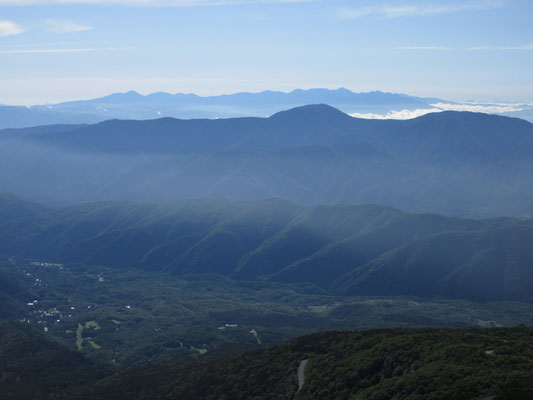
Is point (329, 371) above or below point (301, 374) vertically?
above

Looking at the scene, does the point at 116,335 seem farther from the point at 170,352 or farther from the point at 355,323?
the point at 355,323

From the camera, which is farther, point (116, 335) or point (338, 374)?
point (116, 335)

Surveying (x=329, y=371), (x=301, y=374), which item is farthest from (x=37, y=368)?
(x=329, y=371)

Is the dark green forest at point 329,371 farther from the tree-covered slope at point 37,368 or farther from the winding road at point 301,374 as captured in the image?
the winding road at point 301,374

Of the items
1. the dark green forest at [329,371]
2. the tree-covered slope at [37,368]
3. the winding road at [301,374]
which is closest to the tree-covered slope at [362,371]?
the dark green forest at [329,371]

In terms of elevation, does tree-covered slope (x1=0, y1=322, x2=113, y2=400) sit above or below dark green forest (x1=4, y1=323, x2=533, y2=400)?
below

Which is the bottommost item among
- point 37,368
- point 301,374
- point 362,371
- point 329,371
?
point 37,368

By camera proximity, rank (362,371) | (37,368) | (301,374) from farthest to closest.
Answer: (37,368) < (301,374) < (362,371)

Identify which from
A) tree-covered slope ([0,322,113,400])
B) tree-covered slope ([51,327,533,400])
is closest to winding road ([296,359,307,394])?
tree-covered slope ([51,327,533,400])

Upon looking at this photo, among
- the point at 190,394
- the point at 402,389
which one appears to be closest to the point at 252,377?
the point at 190,394

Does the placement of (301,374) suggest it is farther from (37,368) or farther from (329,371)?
(37,368)

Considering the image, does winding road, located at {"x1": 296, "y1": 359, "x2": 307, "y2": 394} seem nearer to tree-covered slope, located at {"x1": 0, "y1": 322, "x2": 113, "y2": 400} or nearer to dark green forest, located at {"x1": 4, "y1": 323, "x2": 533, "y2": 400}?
dark green forest, located at {"x1": 4, "y1": 323, "x2": 533, "y2": 400}
